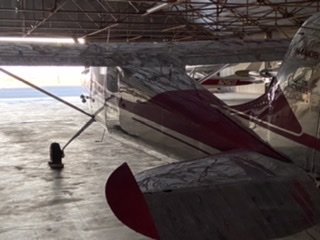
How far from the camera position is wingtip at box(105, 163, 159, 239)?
1.80 m

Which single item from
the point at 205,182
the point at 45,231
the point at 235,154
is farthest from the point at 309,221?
the point at 45,231

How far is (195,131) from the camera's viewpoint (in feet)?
13.2

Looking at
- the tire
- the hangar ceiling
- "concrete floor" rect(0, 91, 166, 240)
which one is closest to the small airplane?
"concrete floor" rect(0, 91, 166, 240)

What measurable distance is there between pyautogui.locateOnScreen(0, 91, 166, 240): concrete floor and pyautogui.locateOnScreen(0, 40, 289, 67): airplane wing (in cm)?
149

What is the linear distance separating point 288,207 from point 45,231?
2.49 m

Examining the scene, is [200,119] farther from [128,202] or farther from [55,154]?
[55,154]

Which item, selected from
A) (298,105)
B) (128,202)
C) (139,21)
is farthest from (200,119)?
(139,21)

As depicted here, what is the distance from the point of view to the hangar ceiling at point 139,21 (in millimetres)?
15266

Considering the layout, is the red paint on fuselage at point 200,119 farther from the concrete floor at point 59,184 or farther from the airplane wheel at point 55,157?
the airplane wheel at point 55,157

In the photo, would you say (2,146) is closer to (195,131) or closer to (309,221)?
(195,131)

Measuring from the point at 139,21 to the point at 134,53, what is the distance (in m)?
13.7

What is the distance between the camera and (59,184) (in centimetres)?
567

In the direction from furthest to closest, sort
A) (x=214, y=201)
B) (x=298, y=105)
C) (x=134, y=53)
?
(x=134, y=53), (x=298, y=105), (x=214, y=201)

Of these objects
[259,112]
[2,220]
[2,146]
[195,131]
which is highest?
[259,112]
